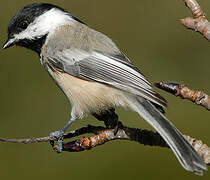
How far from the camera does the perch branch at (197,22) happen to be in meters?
1.92

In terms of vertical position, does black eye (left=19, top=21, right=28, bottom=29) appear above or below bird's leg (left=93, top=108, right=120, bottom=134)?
above

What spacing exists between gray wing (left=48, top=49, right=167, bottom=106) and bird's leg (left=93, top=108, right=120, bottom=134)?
5.9 inches

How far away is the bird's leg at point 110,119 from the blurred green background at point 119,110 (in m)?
0.45

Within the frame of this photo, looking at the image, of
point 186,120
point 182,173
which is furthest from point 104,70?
point 186,120

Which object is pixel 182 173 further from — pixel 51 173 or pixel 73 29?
pixel 73 29

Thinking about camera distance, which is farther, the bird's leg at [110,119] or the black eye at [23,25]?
the black eye at [23,25]

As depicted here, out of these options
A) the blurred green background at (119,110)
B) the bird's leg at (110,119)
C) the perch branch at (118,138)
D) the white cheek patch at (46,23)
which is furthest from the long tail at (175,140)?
the white cheek patch at (46,23)

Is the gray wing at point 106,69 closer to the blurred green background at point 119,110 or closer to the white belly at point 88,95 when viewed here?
the white belly at point 88,95

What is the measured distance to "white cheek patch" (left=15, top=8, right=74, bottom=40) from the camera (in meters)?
2.59

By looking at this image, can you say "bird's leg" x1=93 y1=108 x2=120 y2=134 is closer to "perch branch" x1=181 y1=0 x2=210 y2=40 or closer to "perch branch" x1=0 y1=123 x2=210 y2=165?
"perch branch" x1=0 y1=123 x2=210 y2=165

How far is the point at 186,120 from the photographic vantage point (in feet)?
10.2

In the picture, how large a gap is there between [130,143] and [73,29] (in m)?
0.79

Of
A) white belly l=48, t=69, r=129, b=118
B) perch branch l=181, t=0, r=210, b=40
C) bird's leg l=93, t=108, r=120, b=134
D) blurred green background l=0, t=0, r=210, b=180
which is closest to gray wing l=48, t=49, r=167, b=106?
white belly l=48, t=69, r=129, b=118

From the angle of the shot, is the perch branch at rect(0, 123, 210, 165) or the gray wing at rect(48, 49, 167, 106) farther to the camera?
the gray wing at rect(48, 49, 167, 106)
